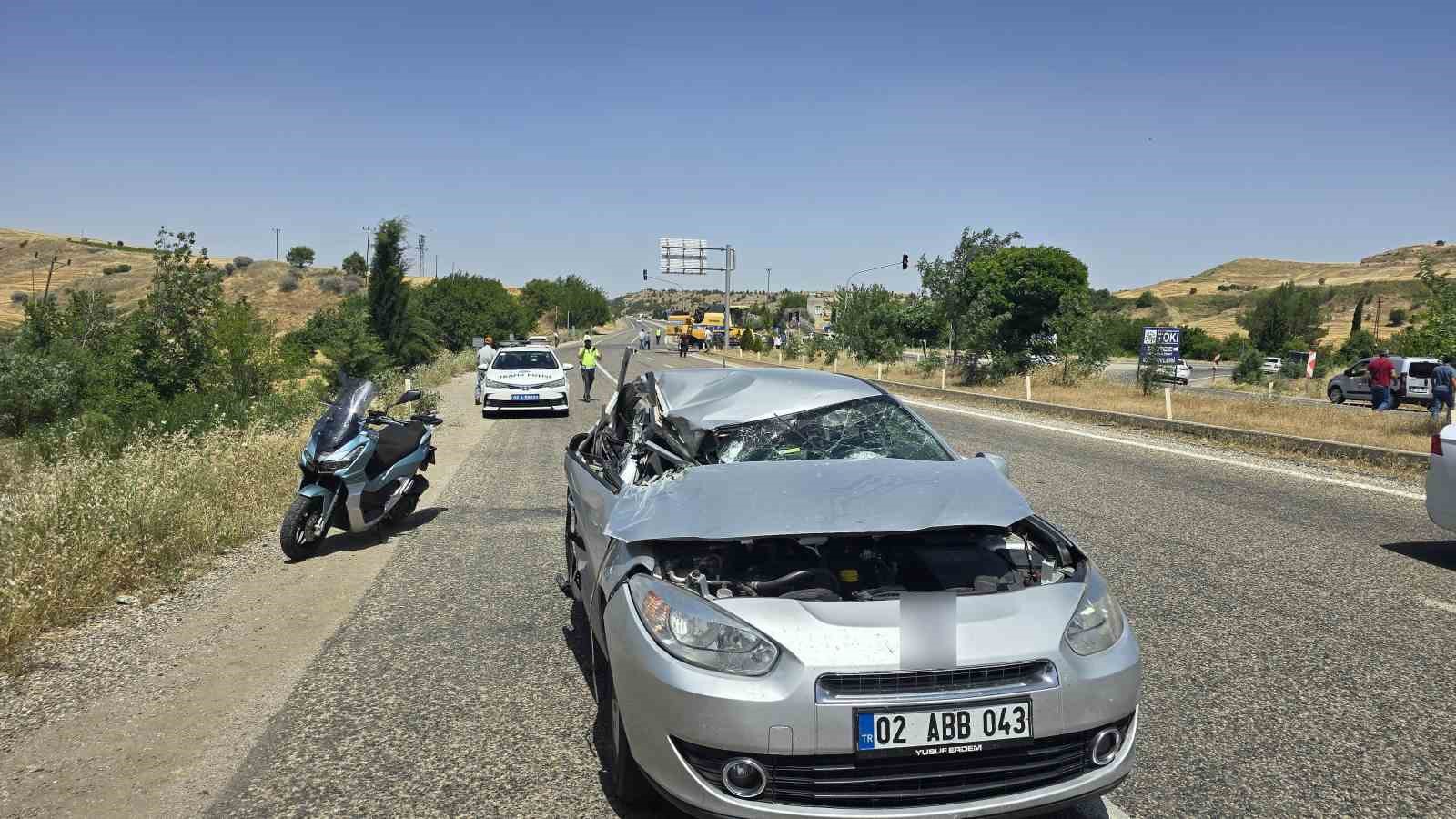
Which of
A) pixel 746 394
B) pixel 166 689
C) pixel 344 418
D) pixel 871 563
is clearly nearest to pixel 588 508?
pixel 746 394

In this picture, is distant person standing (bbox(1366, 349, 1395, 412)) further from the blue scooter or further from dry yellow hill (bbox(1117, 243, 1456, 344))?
dry yellow hill (bbox(1117, 243, 1456, 344))

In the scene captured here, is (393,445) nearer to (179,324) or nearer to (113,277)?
(179,324)

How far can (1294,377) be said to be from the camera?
45.1m

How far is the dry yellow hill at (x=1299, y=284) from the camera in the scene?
100 metres

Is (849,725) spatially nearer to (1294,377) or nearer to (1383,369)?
(1383,369)

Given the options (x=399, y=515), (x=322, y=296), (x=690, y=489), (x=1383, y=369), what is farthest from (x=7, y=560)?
(x=322, y=296)

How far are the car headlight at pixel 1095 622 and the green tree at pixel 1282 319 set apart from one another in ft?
217

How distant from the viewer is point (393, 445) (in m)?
8.55

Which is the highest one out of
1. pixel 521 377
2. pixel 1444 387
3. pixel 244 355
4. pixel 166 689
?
pixel 1444 387

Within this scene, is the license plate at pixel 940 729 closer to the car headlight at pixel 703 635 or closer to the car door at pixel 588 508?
the car headlight at pixel 703 635

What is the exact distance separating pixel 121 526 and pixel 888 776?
620 centimetres

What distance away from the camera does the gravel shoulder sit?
370 cm

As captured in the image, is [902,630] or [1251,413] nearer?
[902,630]

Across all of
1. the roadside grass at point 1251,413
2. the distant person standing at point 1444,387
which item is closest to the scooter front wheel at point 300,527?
the roadside grass at point 1251,413
